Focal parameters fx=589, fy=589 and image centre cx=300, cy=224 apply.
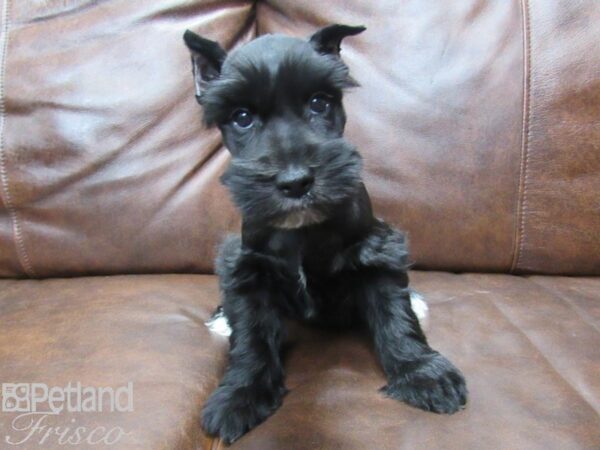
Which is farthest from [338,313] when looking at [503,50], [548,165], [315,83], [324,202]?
[503,50]

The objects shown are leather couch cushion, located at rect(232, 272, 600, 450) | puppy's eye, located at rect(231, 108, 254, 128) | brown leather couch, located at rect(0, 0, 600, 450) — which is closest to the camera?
leather couch cushion, located at rect(232, 272, 600, 450)

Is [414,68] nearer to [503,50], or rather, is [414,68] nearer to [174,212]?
[503,50]

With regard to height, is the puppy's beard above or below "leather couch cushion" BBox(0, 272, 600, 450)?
above

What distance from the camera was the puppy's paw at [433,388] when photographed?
3.22 ft

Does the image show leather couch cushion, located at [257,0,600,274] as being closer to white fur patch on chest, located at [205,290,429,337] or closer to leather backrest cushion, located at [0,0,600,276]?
leather backrest cushion, located at [0,0,600,276]

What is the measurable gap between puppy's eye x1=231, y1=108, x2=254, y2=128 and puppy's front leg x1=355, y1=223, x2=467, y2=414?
0.34m

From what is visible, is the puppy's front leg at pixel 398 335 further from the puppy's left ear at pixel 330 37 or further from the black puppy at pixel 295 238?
the puppy's left ear at pixel 330 37

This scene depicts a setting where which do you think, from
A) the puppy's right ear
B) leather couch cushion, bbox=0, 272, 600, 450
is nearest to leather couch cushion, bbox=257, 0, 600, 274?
leather couch cushion, bbox=0, 272, 600, 450

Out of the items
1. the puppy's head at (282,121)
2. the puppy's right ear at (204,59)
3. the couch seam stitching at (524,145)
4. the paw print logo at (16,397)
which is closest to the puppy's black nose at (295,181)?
the puppy's head at (282,121)

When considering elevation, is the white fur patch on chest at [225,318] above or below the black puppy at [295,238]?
below

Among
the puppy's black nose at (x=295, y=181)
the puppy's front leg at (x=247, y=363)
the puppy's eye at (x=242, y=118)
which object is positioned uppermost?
the puppy's eye at (x=242, y=118)

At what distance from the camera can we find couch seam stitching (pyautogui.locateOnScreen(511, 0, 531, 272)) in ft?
4.94

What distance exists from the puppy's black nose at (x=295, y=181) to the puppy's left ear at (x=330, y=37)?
0.35m

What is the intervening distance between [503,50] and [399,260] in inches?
26.4
